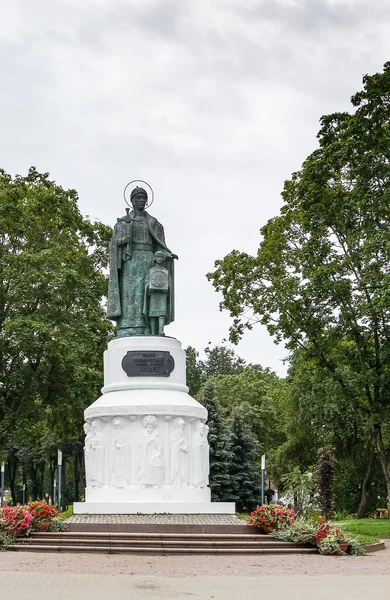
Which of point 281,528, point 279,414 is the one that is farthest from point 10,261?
point 279,414

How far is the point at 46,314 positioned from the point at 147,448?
450 inches

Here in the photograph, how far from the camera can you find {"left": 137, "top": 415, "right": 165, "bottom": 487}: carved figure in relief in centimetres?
2042

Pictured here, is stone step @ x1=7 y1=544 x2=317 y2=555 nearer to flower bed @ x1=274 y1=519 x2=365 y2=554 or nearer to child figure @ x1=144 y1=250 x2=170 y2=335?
flower bed @ x1=274 y1=519 x2=365 y2=554

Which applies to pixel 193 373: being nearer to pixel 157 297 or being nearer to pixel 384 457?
pixel 384 457

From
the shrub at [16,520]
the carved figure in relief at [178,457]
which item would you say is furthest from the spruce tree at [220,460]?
the shrub at [16,520]

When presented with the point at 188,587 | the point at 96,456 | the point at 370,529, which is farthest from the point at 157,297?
the point at 188,587

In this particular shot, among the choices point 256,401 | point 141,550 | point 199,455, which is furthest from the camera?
point 256,401

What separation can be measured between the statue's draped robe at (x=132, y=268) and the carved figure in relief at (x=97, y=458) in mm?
3139

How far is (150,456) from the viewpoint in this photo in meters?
20.5

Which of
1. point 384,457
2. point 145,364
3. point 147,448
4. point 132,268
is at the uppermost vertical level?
point 132,268

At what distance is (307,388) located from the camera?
38.3 m

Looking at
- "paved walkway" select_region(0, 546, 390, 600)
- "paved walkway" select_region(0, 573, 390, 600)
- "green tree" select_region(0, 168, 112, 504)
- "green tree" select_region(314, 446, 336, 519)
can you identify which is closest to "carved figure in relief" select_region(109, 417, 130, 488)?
"paved walkway" select_region(0, 546, 390, 600)

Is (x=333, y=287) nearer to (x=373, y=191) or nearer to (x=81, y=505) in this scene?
(x=373, y=191)

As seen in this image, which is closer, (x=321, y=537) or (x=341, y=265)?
(x=321, y=537)
